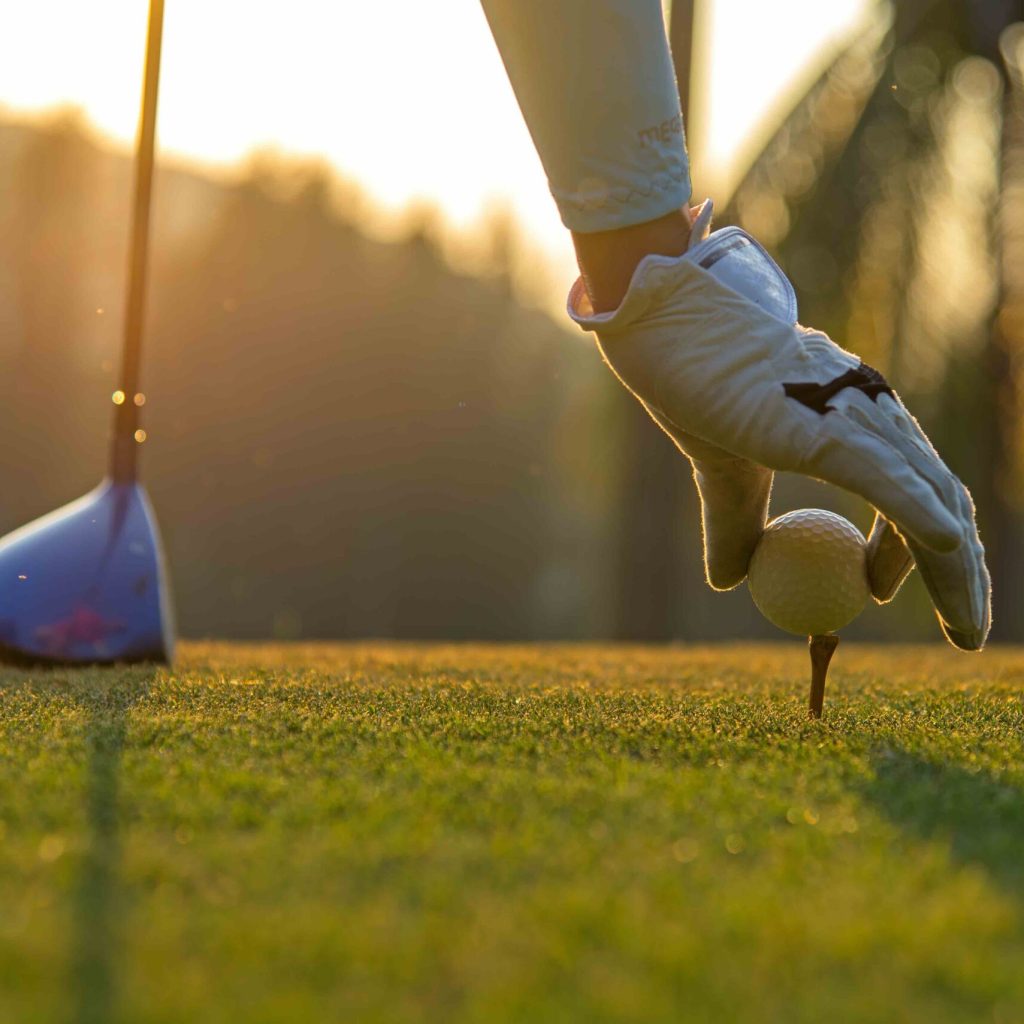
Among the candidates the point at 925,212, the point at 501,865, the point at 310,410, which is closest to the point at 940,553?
the point at 501,865

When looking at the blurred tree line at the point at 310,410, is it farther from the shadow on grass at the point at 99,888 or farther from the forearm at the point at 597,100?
the shadow on grass at the point at 99,888

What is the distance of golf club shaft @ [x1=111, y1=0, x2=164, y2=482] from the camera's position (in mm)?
3045

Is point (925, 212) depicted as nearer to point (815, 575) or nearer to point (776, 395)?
point (815, 575)

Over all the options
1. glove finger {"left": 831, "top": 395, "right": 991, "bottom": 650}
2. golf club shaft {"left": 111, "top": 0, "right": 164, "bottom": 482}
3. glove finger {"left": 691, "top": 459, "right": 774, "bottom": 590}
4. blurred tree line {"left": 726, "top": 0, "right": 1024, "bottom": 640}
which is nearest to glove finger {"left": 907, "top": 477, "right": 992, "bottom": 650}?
glove finger {"left": 831, "top": 395, "right": 991, "bottom": 650}

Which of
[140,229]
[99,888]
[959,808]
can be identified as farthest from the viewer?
[140,229]

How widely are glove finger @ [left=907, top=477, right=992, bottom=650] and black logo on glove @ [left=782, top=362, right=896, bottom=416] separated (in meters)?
0.19

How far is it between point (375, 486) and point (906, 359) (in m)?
13.4

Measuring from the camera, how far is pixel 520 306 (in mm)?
23656

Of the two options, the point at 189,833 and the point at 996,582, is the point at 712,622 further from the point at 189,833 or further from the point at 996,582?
the point at 189,833

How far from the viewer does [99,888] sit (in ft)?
3.18

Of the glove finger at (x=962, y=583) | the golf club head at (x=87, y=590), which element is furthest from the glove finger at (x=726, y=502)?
the golf club head at (x=87, y=590)

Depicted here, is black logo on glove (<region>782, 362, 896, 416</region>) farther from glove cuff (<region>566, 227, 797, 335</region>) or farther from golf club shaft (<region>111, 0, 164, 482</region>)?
golf club shaft (<region>111, 0, 164, 482</region>)

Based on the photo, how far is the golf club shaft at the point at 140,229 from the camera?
9.99ft

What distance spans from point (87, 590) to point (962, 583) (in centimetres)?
179
